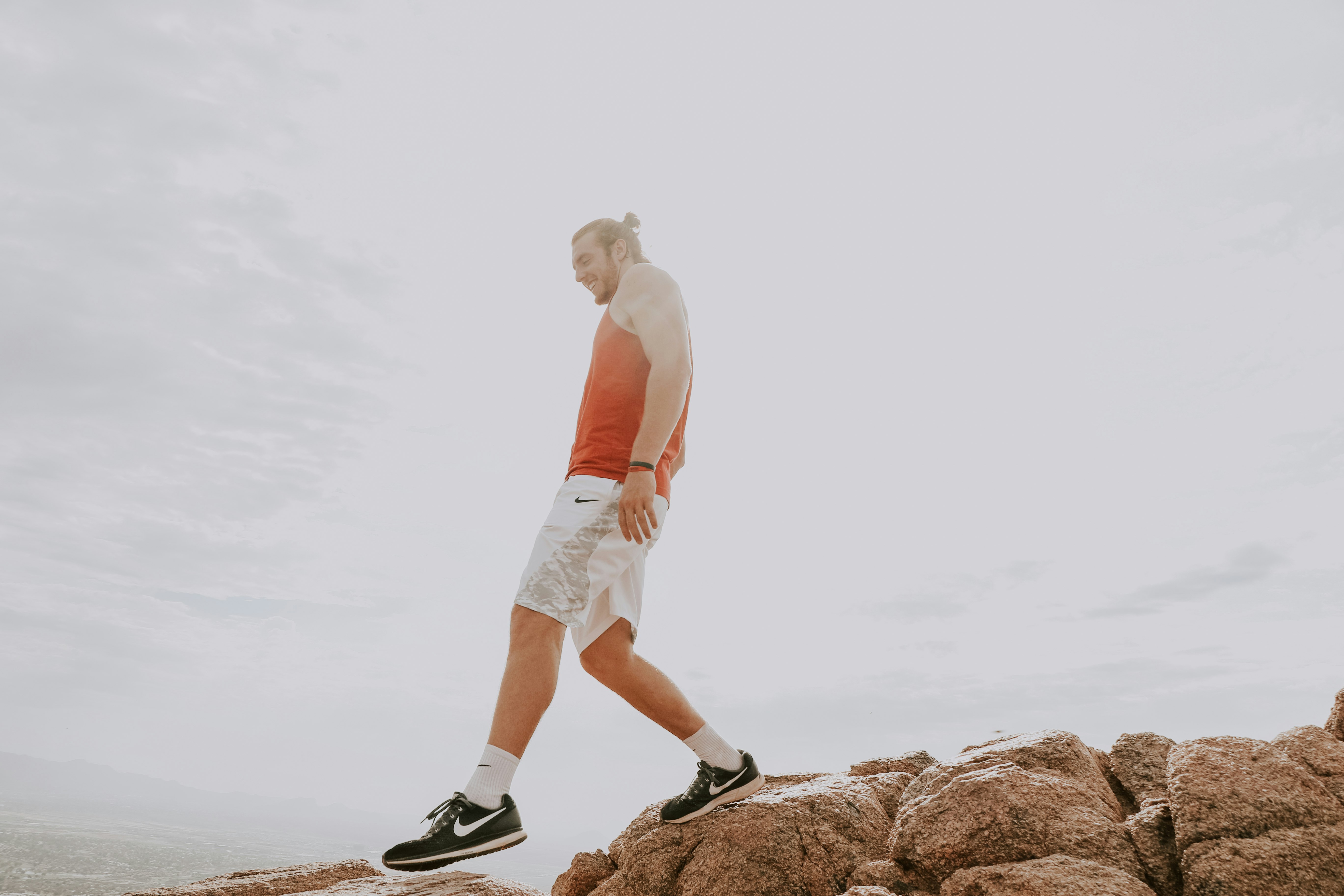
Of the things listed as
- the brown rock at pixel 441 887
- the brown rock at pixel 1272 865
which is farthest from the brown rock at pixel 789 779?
the brown rock at pixel 1272 865

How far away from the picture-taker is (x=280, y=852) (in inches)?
4786

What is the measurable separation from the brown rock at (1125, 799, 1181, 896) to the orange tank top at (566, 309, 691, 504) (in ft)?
8.77

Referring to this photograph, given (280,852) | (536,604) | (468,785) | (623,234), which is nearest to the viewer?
(468,785)

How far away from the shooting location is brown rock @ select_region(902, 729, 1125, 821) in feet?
12.3

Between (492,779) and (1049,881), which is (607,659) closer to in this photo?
(492,779)

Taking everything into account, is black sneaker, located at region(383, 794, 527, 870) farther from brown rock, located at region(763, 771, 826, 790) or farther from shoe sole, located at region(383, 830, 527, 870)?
brown rock, located at region(763, 771, 826, 790)

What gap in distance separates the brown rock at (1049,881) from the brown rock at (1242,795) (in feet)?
1.28

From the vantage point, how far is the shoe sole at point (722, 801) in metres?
4.16

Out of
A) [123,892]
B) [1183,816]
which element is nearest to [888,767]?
[1183,816]

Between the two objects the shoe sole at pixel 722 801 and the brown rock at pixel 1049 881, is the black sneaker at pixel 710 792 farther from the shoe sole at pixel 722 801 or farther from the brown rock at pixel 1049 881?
the brown rock at pixel 1049 881

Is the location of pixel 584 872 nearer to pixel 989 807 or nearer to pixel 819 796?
pixel 819 796

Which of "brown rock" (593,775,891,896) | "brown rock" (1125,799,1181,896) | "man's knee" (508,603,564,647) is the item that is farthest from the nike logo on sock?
"brown rock" (1125,799,1181,896)

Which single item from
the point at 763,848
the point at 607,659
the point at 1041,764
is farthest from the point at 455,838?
the point at 1041,764

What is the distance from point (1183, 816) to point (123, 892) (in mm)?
5480
